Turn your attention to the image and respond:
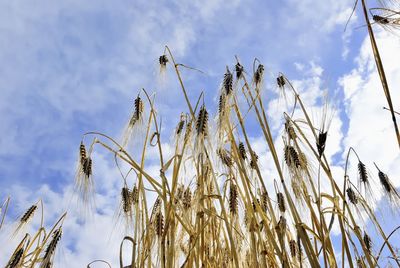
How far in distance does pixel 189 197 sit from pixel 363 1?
49.4 inches

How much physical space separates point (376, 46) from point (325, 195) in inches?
24.3

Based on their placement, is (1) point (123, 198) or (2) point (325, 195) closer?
(2) point (325, 195)

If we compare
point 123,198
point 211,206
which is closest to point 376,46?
point 211,206

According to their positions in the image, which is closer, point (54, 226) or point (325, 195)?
point (325, 195)

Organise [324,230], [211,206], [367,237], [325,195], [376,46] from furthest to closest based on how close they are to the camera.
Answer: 1. [367,237]
2. [211,206]
3. [325,195]
4. [324,230]
5. [376,46]

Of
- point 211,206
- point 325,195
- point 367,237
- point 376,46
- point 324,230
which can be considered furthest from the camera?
point 367,237

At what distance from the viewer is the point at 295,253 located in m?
1.91

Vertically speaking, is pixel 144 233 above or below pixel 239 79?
below

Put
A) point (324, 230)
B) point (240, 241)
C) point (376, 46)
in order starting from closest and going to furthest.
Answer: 1. point (376, 46)
2. point (324, 230)
3. point (240, 241)

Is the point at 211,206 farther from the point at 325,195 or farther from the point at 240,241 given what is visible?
the point at 325,195

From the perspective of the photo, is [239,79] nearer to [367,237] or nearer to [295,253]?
[295,253]

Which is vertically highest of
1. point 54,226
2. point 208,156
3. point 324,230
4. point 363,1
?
point 363,1

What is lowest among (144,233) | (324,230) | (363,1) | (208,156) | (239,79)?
(324,230)

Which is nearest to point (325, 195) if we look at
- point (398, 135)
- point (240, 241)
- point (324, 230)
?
point (324, 230)
